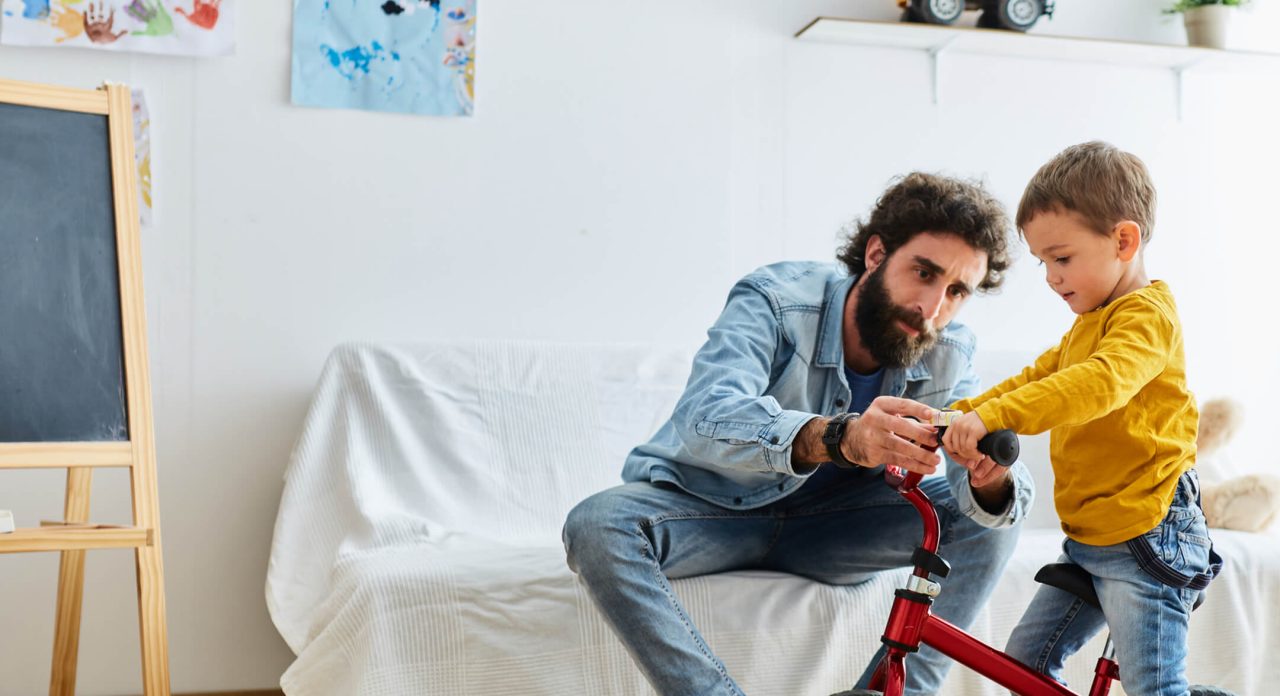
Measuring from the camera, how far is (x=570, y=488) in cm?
233

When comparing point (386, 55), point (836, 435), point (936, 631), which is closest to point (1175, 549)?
point (936, 631)

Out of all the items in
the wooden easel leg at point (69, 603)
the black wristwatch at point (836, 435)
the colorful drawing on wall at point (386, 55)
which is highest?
the colorful drawing on wall at point (386, 55)

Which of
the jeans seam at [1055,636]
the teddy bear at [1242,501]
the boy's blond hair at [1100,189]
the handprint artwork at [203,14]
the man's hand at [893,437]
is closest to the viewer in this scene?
the man's hand at [893,437]

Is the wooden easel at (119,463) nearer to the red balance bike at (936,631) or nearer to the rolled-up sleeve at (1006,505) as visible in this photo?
the red balance bike at (936,631)

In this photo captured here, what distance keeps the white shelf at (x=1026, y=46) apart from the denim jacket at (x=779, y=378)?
0.98 metres

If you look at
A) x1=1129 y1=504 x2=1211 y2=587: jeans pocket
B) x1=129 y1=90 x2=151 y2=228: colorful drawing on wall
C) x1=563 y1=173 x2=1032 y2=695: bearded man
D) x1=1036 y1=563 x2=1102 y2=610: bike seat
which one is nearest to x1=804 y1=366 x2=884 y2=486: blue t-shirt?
x1=563 y1=173 x2=1032 y2=695: bearded man

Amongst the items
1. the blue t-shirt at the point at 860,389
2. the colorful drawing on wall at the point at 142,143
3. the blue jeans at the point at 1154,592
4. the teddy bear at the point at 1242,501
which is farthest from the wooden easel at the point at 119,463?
the teddy bear at the point at 1242,501

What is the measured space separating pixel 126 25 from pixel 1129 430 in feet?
6.65

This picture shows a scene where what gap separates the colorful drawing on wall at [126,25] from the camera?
230cm

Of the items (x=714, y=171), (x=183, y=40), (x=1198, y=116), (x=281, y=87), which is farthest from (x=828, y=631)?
(x=1198, y=116)

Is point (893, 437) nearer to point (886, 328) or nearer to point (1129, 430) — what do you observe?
point (1129, 430)

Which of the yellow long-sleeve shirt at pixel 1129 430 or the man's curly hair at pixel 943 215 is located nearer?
the yellow long-sleeve shirt at pixel 1129 430

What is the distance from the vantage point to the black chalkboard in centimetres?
183

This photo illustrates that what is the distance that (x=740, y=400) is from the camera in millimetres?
1534
